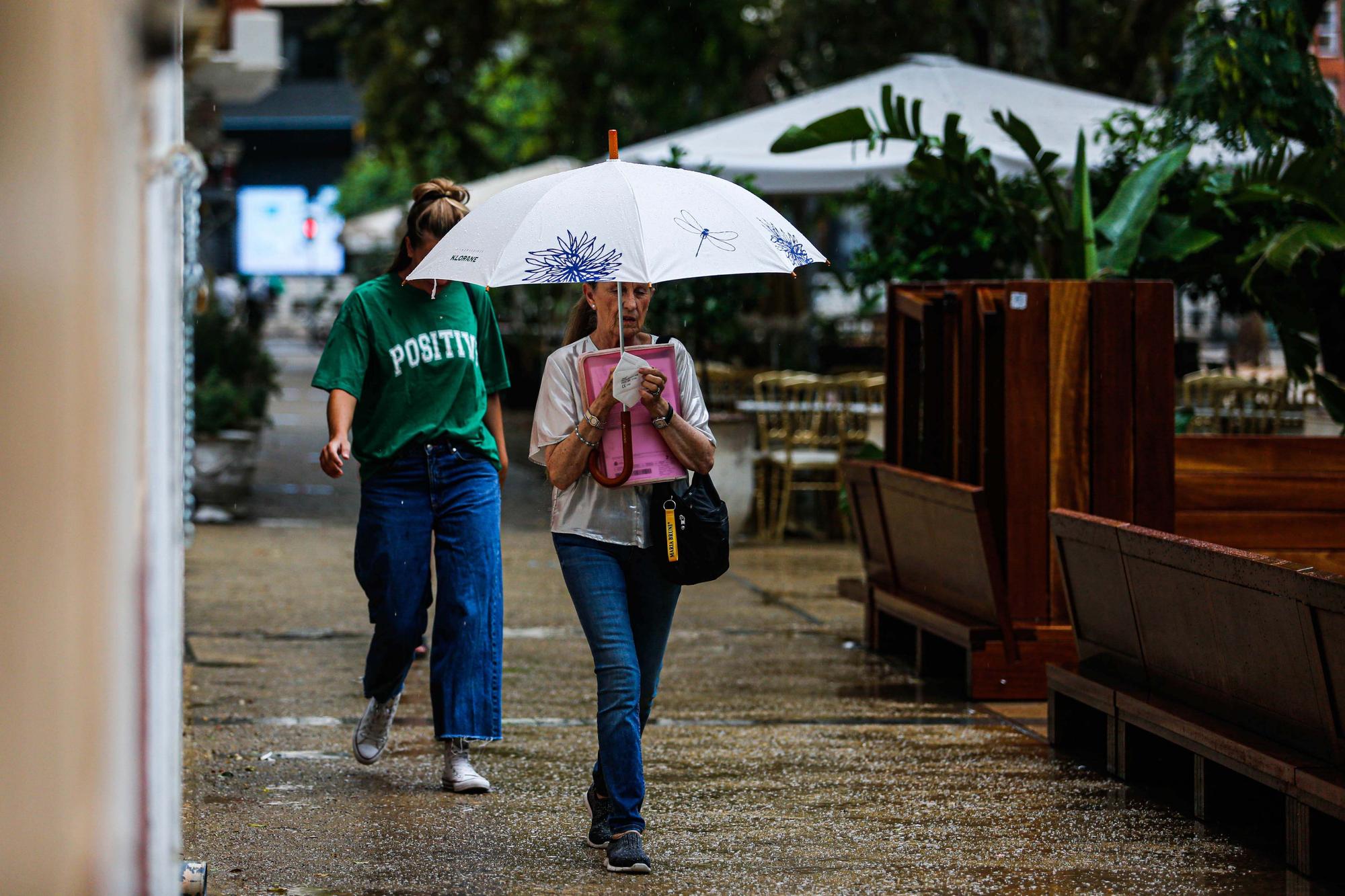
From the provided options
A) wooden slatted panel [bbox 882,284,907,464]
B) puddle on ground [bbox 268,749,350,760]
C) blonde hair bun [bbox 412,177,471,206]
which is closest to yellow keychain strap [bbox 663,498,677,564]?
blonde hair bun [bbox 412,177,471,206]

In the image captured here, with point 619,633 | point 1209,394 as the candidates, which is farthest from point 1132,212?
point 1209,394

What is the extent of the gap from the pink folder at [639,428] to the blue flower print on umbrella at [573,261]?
0.27 m

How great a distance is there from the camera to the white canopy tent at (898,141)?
36.0 ft

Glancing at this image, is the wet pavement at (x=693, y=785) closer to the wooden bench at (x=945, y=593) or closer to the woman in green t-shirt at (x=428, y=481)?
the wooden bench at (x=945, y=593)

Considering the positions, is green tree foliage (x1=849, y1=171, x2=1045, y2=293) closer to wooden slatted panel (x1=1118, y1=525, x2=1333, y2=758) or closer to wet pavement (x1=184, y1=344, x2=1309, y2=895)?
wet pavement (x1=184, y1=344, x2=1309, y2=895)

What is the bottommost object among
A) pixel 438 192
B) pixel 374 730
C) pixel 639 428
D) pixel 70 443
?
pixel 374 730

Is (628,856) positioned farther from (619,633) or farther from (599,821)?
(619,633)

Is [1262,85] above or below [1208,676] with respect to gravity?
above

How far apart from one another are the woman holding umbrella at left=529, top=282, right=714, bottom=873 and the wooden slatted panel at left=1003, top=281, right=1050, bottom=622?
258 cm

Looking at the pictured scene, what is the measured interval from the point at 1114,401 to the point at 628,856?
3443 mm

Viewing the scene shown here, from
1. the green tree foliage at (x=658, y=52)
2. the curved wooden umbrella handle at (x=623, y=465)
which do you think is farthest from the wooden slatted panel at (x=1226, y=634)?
the green tree foliage at (x=658, y=52)

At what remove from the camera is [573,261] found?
14.8ft

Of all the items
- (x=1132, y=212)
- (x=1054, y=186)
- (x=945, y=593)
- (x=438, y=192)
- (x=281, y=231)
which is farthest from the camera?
(x=281, y=231)

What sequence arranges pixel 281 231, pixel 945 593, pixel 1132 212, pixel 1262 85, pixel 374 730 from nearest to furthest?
pixel 374 730 → pixel 945 593 → pixel 1132 212 → pixel 1262 85 → pixel 281 231
